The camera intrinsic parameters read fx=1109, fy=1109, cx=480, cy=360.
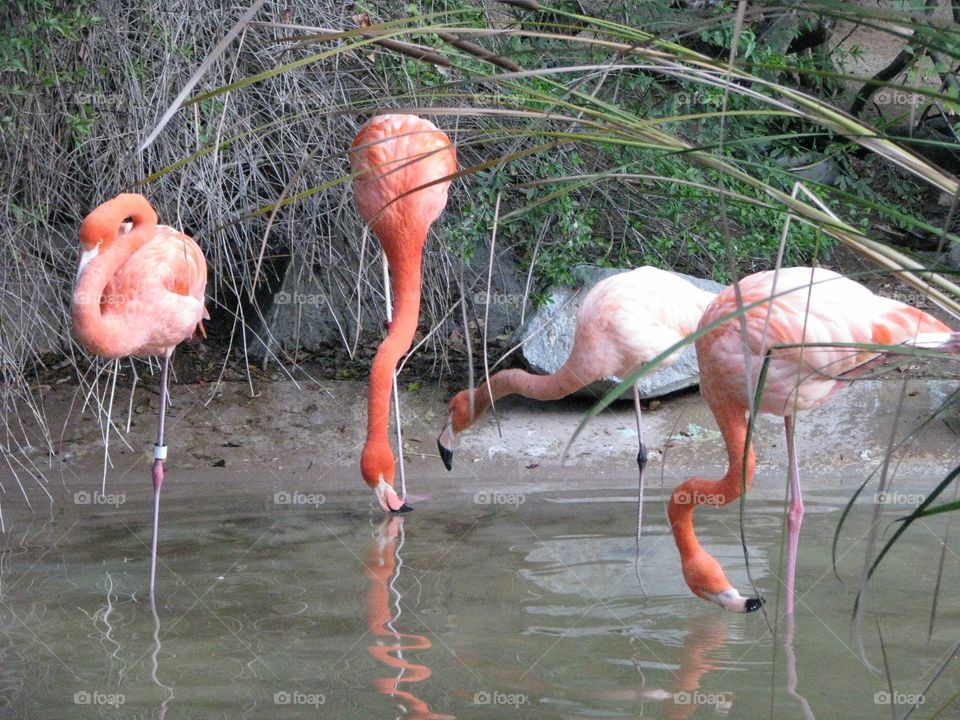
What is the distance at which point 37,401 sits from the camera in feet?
19.5

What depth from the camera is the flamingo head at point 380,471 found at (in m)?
4.25

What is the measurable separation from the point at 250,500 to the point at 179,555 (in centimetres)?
89

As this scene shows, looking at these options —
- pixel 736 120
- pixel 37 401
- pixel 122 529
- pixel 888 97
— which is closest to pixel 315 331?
pixel 37 401

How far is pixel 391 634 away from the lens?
11.0 ft

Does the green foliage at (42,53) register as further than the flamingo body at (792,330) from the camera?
Yes

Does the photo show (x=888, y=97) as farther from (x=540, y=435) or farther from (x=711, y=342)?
(x=711, y=342)
